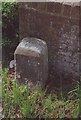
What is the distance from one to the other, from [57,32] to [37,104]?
3.35ft

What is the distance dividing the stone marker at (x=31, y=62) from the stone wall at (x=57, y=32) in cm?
22

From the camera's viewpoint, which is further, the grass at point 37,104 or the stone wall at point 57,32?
the stone wall at point 57,32

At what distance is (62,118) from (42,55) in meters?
0.86

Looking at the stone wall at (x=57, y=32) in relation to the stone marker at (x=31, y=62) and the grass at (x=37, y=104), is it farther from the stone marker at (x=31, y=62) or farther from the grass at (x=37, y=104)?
the grass at (x=37, y=104)

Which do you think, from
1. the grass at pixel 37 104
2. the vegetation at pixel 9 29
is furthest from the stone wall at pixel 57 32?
the grass at pixel 37 104

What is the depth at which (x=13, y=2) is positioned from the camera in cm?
583

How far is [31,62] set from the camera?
527 centimetres

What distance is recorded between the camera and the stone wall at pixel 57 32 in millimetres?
5355

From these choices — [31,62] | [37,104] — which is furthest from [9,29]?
[37,104]

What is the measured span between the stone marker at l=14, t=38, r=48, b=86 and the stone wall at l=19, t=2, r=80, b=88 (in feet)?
0.72

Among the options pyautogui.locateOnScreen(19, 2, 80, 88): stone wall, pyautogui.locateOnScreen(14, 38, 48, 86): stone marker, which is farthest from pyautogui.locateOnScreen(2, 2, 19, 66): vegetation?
pyautogui.locateOnScreen(14, 38, 48, 86): stone marker


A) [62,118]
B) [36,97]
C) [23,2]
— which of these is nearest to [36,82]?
[36,97]

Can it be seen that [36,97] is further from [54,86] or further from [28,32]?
[28,32]

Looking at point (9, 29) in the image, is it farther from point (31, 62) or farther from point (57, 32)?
point (31, 62)
